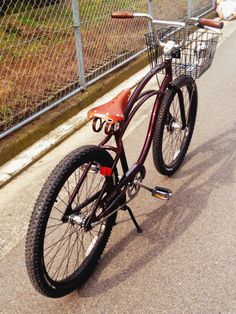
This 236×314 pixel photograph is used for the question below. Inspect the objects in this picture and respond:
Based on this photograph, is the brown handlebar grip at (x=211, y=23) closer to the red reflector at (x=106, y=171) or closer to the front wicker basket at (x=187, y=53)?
the front wicker basket at (x=187, y=53)

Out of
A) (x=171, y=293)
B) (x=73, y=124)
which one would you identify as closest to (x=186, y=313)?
(x=171, y=293)

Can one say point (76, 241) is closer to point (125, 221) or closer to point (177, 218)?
point (125, 221)

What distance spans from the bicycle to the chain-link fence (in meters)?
1.61

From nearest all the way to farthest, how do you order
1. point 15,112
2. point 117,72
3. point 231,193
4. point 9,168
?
point 231,193, point 9,168, point 15,112, point 117,72

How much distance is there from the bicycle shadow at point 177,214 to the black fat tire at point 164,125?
0.13m

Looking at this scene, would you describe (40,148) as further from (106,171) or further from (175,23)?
(175,23)

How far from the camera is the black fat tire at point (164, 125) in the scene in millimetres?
2746

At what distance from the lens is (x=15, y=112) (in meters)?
4.02

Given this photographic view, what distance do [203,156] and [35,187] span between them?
1632 mm

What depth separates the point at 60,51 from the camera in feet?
18.0

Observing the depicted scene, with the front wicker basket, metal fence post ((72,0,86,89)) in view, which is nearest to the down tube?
the front wicker basket

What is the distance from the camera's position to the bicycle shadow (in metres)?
2.39

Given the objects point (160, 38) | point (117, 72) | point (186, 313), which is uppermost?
point (160, 38)

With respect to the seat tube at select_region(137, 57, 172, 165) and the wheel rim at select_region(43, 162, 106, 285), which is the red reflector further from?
the seat tube at select_region(137, 57, 172, 165)
